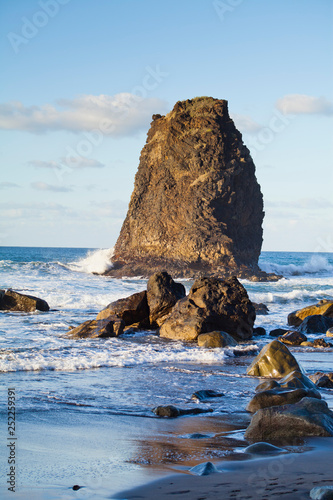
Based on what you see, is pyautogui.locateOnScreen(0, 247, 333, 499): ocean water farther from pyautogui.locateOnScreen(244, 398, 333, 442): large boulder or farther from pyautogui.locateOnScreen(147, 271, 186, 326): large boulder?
pyautogui.locateOnScreen(147, 271, 186, 326): large boulder

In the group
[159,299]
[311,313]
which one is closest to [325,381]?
[159,299]

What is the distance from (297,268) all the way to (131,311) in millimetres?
46278

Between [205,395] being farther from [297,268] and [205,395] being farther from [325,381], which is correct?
[297,268]

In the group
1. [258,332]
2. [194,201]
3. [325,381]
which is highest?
[194,201]

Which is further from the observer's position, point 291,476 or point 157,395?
point 157,395

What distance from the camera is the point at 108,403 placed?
607 cm

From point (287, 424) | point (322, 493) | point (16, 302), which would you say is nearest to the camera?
point (322, 493)

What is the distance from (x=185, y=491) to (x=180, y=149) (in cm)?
4602

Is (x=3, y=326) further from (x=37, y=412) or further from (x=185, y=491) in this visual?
(x=185, y=491)

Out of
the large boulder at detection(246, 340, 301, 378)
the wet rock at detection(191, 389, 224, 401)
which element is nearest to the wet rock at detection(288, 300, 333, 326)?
the large boulder at detection(246, 340, 301, 378)

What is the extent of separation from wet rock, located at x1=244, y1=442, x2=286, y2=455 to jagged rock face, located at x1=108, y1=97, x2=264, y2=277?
1514 inches

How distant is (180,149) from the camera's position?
4766cm

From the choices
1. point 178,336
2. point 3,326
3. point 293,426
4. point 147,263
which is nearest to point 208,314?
point 178,336

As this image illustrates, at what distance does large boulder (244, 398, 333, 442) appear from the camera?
459cm
